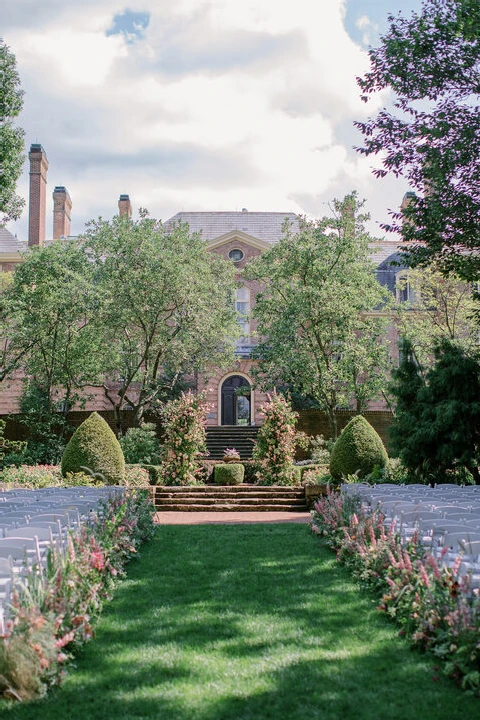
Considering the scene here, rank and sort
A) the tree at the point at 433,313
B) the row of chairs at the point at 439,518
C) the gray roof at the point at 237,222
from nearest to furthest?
the row of chairs at the point at 439,518, the tree at the point at 433,313, the gray roof at the point at 237,222

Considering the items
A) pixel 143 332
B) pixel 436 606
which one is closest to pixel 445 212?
pixel 436 606

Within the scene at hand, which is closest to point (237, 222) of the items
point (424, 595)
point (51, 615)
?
point (424, 595)

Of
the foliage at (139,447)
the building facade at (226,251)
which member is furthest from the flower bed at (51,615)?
the building facade at (226,251)

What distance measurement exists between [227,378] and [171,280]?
12.4m

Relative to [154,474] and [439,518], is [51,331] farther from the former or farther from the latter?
[439,518]

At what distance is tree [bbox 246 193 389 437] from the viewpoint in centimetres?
2748

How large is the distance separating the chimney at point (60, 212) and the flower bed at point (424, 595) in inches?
1418

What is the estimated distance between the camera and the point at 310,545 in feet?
41.8

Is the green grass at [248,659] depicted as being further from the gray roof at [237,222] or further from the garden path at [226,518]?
the gray roof at [237,222]

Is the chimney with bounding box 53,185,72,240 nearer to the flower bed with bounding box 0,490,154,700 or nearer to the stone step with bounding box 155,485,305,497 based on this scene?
the stone step with bounding box 155,485,305,497

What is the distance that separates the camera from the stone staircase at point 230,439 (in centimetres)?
3189

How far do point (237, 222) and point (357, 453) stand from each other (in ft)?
83.0

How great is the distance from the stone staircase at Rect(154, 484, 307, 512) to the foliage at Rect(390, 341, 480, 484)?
351 centimetres

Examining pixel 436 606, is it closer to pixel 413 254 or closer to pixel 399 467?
pixel 413 254
